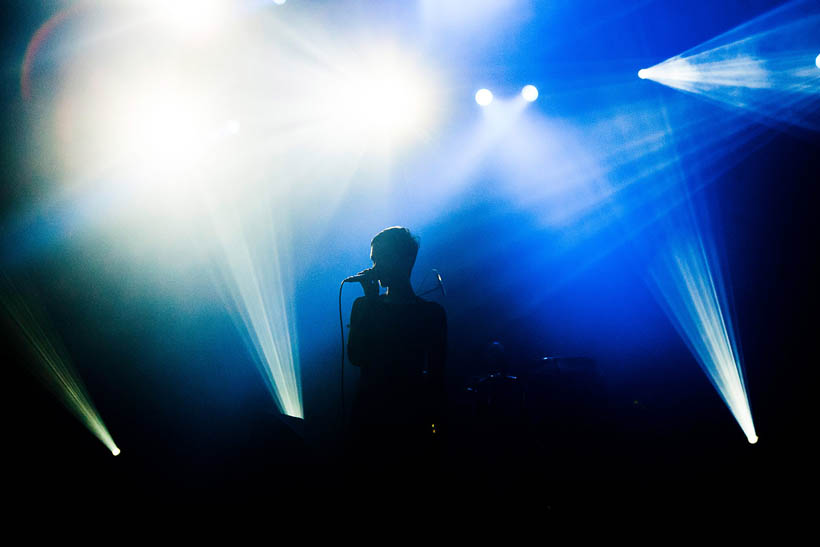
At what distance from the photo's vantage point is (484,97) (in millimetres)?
4434

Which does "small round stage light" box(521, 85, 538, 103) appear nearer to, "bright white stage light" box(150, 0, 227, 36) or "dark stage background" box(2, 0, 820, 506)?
"dark stage background" box(2, 0, 820, 506)

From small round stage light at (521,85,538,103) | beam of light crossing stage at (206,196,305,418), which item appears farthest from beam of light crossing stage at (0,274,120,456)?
small round stage light at (521,85,538,103)

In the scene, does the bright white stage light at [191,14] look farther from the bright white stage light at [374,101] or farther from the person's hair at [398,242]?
the person's hair at [398,242]

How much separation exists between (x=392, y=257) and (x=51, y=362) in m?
3.43

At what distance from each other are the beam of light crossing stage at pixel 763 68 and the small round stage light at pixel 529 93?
3.61 feet

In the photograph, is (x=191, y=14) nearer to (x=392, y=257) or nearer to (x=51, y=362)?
(x=51, y=362)

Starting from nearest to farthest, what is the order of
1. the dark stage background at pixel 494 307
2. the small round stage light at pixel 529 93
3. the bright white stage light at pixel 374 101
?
the dark stage background at pixel 494 307, the bright white stage light at pixel 374 101, the small round stage light at pixel 529 93

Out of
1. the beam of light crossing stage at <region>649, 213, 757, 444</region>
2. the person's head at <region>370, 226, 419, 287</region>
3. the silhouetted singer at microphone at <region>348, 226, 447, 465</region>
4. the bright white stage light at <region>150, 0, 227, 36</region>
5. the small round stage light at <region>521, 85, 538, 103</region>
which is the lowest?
the silhouetted singer at microphone at <region>348, 226, 447, 465</region>

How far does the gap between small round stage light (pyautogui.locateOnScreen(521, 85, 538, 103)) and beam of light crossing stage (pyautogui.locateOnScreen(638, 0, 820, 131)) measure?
43.4 inches

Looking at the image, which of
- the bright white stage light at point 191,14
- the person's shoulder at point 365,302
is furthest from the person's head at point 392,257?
the bright white stage light at point 191,14

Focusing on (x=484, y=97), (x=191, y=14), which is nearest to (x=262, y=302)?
(x=191, y=14)

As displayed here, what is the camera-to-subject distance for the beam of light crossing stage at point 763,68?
12.6ft

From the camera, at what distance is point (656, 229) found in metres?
4.34

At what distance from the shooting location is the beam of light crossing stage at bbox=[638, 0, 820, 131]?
385 cm
